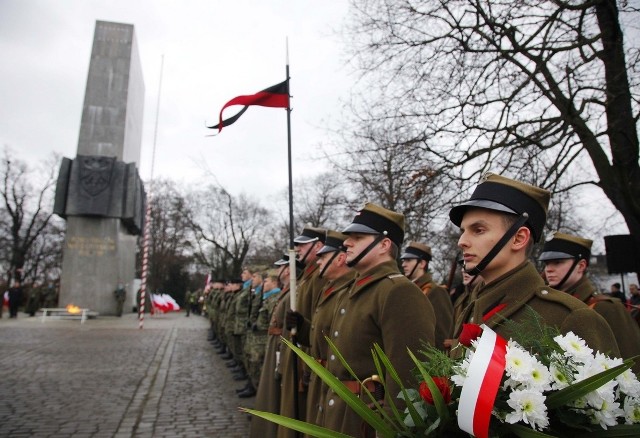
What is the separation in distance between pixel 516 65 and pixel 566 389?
27.2ft

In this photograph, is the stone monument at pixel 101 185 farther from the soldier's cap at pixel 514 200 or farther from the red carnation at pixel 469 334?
the red carnation at pixel 469 334

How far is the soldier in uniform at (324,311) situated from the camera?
12.1 ft

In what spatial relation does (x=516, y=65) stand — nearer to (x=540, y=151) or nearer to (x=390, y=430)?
(x=540, y=151)

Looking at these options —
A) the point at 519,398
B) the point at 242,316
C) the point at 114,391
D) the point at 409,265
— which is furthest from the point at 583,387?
the point at 242,316

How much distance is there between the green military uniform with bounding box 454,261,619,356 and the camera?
1989 mm

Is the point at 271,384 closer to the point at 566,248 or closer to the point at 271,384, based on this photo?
the point at 271,384

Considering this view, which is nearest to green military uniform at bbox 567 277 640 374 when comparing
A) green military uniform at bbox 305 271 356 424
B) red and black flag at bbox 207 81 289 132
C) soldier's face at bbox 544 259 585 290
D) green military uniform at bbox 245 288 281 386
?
soldier's face at bbox 544 259 585 290

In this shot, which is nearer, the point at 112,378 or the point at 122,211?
the point at 112,378

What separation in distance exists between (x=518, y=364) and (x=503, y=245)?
3.33 ft

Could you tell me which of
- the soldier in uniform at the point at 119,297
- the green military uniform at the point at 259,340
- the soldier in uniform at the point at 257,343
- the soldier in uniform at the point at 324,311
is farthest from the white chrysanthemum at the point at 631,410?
the soldier in uniform at the point at 119,297

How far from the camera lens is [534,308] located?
2158mm

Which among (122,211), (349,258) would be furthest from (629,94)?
(122,211)

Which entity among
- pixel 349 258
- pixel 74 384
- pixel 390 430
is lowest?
pixel 74 384

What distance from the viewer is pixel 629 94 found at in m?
7.91
